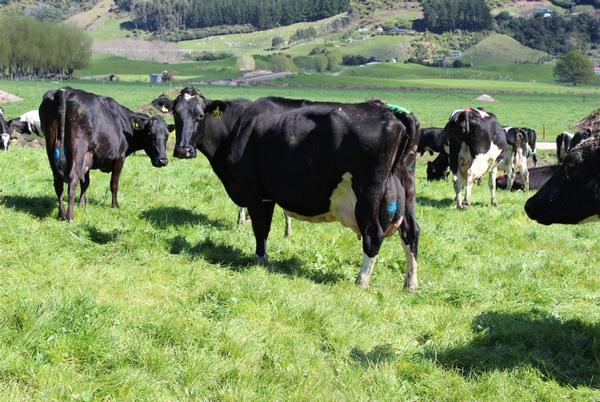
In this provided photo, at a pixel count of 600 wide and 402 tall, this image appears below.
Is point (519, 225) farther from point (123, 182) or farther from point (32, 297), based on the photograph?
point (32, 297)

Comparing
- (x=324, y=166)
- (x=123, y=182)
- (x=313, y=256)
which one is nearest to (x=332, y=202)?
(x=324, y=166)

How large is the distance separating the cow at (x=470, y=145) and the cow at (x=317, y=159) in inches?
295

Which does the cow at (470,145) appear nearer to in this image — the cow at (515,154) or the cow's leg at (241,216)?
the cow at (515,154)

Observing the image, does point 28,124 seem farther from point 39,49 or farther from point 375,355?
point 39,49

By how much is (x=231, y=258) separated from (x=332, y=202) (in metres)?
1.79

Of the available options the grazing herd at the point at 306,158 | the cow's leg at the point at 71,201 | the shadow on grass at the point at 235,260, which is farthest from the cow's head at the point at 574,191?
the cow's leg at the point at 71,201

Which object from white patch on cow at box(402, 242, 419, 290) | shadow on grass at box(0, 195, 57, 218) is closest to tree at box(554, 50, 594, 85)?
shadow on grass at box(0, 195, 57, 218)

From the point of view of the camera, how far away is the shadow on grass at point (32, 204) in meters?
11.7

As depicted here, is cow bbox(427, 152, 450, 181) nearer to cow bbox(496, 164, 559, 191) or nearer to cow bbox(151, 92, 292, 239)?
cow bbox(496, 164, 559, 191)

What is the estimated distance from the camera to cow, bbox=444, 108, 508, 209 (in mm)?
16625

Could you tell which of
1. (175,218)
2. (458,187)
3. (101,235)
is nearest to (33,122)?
(175,218)

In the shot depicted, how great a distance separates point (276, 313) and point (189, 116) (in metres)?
4.55

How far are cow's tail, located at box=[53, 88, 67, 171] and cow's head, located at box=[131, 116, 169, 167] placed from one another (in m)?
2.42

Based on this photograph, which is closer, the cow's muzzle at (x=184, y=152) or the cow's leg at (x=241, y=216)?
the cow's muzzle at (x=184, y=152)
